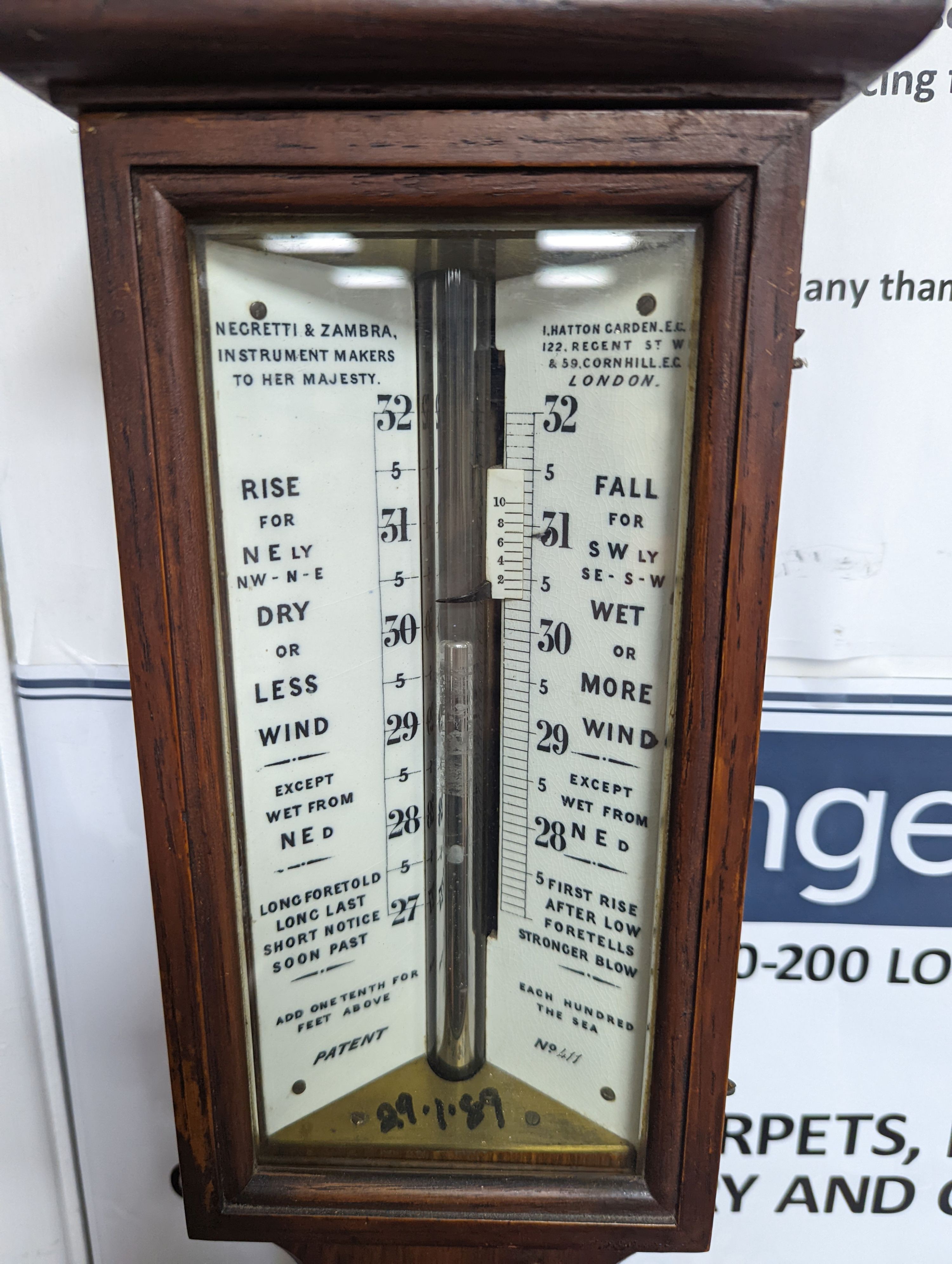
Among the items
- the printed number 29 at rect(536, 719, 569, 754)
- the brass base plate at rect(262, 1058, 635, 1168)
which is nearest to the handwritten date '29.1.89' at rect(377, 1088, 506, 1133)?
the brass base plate at rect(262, 1058, 635, 1168)

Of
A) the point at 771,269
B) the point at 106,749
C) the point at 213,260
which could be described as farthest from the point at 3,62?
the point at 106,749

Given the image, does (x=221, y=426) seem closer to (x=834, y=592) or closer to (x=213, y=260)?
(x=213, y=260)

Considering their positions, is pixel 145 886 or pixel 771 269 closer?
pixel 771 269

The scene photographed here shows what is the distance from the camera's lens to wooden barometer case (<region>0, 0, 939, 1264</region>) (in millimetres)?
432

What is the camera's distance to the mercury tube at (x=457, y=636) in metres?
0.54

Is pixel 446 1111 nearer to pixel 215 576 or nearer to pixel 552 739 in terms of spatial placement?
pixel 552 739

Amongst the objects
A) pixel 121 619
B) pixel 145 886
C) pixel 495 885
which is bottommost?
pixel 145 886

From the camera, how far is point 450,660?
60cm

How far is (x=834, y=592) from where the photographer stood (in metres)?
0.79

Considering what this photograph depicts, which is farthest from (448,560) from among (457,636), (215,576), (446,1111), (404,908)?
(446,1111)

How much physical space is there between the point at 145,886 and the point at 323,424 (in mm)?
557

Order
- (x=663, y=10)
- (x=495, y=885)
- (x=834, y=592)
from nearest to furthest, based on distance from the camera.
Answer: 1. (x=663, y=10)
2. (x=495, y=885)
3. (x=834, y=592)

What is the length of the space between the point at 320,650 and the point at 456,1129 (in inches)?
14.0

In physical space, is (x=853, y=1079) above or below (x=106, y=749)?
below
